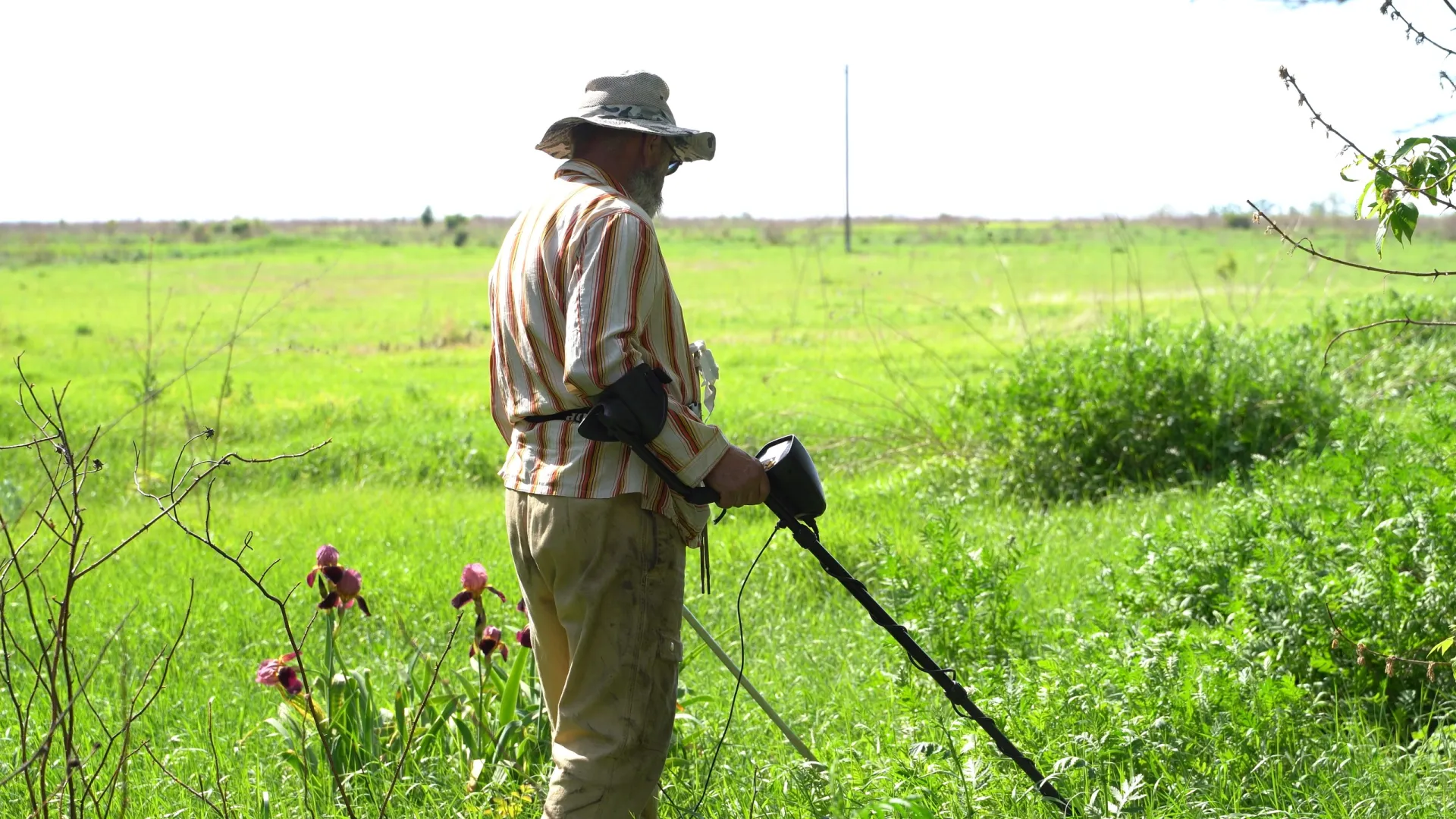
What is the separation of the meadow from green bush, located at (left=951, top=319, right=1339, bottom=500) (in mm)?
34

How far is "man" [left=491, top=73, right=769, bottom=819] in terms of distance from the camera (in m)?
2.71

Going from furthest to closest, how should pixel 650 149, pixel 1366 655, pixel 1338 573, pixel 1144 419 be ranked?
pixel 1144 419
pixel 1338 573
pixel 1366 655
pixel 650 149

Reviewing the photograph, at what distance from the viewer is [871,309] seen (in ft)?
74.5

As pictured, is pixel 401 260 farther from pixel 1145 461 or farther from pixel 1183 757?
pixel 1183 757

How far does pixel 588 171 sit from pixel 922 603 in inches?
74.9

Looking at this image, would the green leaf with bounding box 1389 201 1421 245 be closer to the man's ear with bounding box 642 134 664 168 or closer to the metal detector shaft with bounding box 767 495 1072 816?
the metal detector shaft with bounding box 767 495 1072 816

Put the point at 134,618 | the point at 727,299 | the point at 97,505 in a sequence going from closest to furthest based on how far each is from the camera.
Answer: the point at 134,618 → the point at 97,505 → the point at 727,299

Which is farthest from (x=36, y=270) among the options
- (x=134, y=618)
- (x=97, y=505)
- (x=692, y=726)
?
(x=692, y=726)

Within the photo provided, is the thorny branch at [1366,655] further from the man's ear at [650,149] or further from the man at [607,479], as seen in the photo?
the man's ear at [650,149]

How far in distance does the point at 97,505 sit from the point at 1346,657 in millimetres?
7990

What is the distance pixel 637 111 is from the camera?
2904 millimetres

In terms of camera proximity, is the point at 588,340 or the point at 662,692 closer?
the point at 588,340

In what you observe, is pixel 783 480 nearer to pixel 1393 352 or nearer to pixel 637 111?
pixel 637 111

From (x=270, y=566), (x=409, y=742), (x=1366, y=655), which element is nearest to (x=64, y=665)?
(x=270, y=566)
